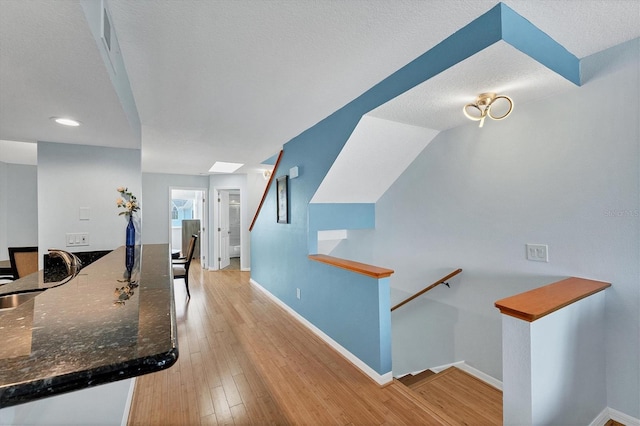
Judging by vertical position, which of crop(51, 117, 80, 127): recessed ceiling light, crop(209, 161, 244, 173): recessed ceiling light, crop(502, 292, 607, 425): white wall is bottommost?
crop(502, 292, 607, 425): white wall

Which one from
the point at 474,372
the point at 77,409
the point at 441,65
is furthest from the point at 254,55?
the point at 474,372

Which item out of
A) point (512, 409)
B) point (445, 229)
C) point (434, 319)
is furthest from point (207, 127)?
point (512, 409)

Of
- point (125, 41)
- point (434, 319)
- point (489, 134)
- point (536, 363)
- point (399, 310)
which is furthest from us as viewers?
point (399, 310)

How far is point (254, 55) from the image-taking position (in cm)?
A: 176

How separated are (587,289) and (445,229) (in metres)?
1.18

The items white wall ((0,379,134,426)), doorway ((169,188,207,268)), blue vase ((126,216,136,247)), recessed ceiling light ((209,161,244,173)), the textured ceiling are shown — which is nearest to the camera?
white wall ((0,379,134,426))

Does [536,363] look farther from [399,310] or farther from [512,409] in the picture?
[399,310]

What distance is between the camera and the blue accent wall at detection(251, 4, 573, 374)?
150 centimetres

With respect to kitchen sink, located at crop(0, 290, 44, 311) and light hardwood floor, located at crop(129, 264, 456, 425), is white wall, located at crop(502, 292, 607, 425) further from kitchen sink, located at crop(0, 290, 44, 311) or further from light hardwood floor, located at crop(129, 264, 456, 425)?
kitchen sink, located at crop(0, 290, 44, 311)

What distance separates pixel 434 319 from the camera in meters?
2.89

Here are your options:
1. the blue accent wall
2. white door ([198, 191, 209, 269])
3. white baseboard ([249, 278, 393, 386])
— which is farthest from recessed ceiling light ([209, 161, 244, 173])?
white baseboard ([249, 278, 393, 386])

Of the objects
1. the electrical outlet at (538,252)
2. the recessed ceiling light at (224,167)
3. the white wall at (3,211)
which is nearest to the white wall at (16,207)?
the white wall at (3,211)

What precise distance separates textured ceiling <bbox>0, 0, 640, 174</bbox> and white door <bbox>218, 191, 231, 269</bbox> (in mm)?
4057

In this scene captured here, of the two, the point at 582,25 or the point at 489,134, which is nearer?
the point at 582,25
